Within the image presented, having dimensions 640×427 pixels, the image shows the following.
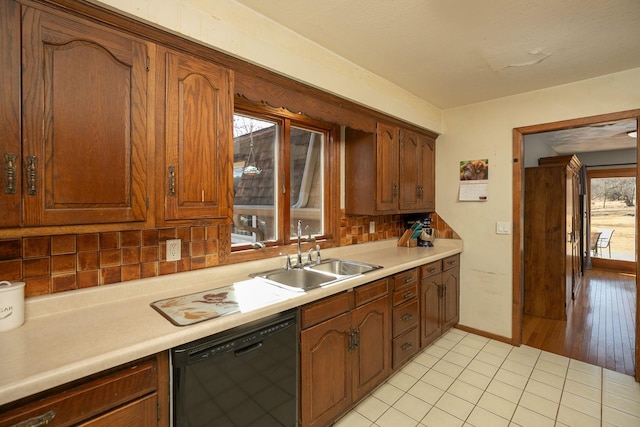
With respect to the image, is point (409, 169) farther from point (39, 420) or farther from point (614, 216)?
point (614, 216)

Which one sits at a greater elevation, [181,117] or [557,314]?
[181,117]

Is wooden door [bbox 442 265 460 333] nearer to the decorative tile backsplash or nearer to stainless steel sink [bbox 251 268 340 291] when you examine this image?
stainless steel sink [bbox 251 268 340 291]

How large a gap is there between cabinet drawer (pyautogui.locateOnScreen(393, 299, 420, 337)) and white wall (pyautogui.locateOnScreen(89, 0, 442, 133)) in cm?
162

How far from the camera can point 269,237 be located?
2.36m

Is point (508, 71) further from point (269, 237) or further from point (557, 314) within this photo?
point (557, 314)

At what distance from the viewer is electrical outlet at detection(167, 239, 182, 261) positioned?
1686 mm

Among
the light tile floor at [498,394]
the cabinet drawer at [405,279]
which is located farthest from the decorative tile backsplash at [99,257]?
the light tile floor at [498,394]

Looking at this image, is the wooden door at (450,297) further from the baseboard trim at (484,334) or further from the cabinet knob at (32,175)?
the cabinet knob at (32,175)

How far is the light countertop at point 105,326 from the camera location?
91 centimetres

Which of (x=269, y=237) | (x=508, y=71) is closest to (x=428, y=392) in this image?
(x=269, y=237)

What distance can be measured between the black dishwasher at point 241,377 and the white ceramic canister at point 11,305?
0.62 m

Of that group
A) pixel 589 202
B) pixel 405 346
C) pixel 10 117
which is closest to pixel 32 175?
pixel 10 117

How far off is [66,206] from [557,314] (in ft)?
15.1

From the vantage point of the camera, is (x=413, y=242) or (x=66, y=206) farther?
(x=413, y=242)
